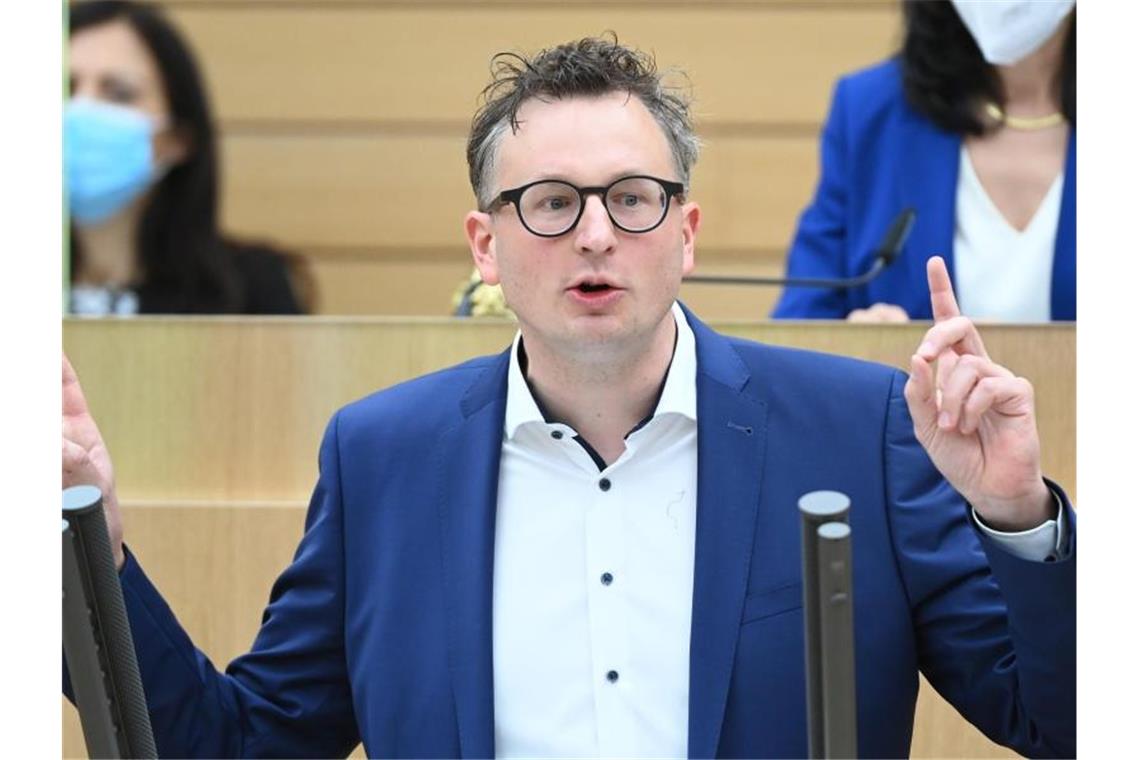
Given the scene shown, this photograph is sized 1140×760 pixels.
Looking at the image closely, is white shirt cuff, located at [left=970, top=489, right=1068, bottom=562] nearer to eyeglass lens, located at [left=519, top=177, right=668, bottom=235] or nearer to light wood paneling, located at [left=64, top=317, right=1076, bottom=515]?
eyeglass lens, located at [left=519, top=177, right=668, bottom=235]

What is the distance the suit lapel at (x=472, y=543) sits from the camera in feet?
6.46

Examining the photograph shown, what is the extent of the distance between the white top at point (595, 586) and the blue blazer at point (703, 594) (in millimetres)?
34

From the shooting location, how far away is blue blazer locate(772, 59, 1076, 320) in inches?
119

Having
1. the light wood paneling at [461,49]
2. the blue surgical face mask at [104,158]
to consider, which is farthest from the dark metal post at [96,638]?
the light wood paneling at [461,49]

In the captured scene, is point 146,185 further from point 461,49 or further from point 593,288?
point 593,288

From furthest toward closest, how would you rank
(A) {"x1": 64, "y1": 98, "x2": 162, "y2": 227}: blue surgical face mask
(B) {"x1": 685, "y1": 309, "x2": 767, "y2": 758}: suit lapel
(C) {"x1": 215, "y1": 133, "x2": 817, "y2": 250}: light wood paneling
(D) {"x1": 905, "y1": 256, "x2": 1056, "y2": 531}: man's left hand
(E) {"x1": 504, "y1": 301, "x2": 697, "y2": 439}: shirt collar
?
1. (C) {"x1": 215, "y1": 133, "x2": 817, "y2": 250}: light wood paneling
2. (A) {"x1": 64, "y1": 98, "x2": 162, "y2": 227}: blue surgical face mask
3. (E) {"x1": 504, "y1": 301, "x2": 697, "y2": 439}: shirt collar
4. (B) {"x1": 685, "y1": 309, "x2": 767, "y2": 758}: suit lapel
5. (D) {"x1": 905, "y1": 256, "x2": 1056, "y2": 531}: man's left hand

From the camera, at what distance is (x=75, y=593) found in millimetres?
1305

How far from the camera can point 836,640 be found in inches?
50.2

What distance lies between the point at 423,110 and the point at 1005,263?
2.83 metres

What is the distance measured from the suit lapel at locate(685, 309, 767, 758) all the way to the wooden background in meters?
3.27

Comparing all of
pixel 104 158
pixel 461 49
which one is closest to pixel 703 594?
pixel 104 158

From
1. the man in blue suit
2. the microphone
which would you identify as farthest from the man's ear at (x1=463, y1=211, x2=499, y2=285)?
the microphone
